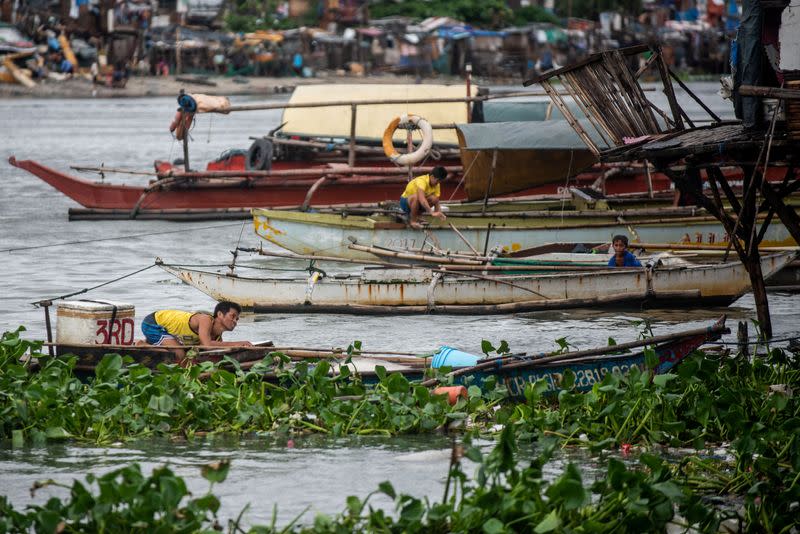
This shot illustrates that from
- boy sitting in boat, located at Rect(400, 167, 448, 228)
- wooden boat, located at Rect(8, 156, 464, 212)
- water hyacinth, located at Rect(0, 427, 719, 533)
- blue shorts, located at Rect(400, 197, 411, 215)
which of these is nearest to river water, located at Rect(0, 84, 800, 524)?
wooden boat, located at Rect(8, 156, 464, 212)

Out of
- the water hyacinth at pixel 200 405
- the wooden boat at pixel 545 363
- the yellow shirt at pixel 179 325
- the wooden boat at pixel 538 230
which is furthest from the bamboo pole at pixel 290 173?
the water hyacinth at pixel 200 405

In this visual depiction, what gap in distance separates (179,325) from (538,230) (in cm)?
756

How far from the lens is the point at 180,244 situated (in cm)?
2162

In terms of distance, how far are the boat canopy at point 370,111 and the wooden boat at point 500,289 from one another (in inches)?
329

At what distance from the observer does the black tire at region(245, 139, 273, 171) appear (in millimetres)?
23062

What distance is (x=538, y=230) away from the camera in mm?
17344

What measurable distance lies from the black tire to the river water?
1138 millimetres

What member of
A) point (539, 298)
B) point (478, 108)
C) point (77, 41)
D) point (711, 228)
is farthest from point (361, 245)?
point (77, 41)

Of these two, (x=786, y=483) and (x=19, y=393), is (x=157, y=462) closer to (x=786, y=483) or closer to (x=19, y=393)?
(x=19, y=393)

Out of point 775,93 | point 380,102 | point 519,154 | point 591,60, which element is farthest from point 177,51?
point 775,93

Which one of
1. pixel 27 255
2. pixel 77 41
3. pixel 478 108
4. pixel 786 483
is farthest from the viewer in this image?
pixel 77 41

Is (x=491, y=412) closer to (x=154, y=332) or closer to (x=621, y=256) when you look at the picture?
(x=154, y=332)

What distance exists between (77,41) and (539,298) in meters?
56.6

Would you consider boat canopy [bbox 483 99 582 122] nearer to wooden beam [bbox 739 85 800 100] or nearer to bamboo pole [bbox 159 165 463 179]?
bamboo pole [bbox 159 165 463 179]
